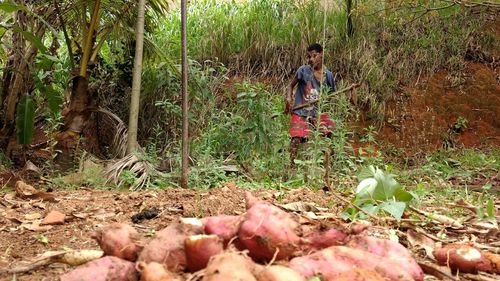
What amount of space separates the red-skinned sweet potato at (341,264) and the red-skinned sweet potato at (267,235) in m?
0.03

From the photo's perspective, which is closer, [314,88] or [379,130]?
[314,88]

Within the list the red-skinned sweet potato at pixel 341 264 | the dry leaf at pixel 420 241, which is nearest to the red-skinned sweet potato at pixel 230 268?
the red-skinned sweet potato at pixel 341 264

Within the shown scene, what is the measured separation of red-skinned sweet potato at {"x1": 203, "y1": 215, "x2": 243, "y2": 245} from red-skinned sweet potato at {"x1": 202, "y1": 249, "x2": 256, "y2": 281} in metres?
0.12

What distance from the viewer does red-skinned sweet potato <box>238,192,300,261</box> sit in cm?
106

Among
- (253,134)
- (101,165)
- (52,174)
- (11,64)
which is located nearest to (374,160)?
(253,134)

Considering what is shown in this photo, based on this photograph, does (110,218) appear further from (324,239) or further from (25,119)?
(25,119)

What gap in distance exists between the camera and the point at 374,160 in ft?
14.8

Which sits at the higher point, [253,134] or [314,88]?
[314,88]

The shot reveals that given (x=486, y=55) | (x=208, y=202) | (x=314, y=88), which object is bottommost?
(x=208, y=202)

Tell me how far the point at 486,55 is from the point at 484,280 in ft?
28.1

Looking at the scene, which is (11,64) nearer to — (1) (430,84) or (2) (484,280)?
(2) (484,280)

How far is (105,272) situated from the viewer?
3.43 feet

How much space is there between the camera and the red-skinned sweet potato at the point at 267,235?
3.48 ft

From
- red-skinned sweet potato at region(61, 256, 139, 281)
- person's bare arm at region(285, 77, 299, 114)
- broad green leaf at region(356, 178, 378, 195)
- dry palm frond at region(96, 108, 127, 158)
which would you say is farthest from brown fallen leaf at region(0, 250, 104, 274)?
person's bare arm at region(285, 77, 299, 114)
